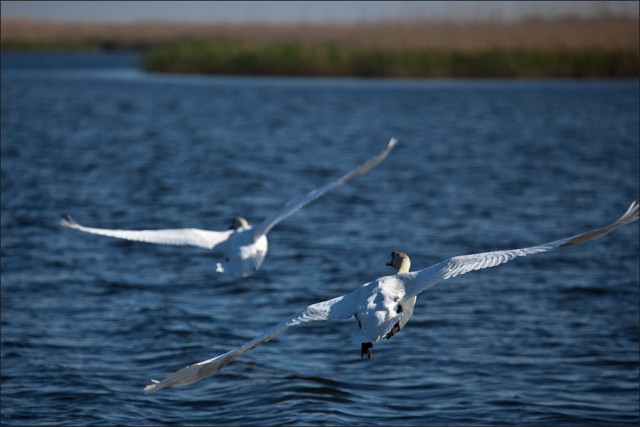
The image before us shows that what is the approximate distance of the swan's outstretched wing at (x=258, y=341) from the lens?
6652 millimetres

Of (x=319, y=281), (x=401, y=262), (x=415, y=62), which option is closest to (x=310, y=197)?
(x=401, y=262)

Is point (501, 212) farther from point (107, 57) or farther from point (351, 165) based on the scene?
point (107, 57)

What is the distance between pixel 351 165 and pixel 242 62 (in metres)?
22.4

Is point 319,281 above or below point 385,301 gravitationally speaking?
below

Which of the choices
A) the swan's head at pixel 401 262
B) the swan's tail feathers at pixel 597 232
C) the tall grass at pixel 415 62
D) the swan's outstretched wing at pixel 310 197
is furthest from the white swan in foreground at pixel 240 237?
the tall grass at pixel 415 62

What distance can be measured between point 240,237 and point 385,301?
2477 mm

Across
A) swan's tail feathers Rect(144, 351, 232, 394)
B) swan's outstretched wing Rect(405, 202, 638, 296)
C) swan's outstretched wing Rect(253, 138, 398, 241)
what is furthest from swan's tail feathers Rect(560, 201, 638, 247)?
swan's outstretched wing Rect(253, 138, 398, 241)

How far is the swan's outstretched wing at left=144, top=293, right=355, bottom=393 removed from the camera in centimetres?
665

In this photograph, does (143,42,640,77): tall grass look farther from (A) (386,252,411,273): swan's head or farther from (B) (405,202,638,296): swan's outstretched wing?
(B) (405,202,638,296): swan's outstretched wing

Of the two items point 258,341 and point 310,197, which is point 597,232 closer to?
point 258,341

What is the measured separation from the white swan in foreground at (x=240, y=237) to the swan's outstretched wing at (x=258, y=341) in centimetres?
168

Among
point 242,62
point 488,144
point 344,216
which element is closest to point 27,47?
point 242,62

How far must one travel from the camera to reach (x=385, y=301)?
7.18 m

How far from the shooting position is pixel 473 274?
627 inches
